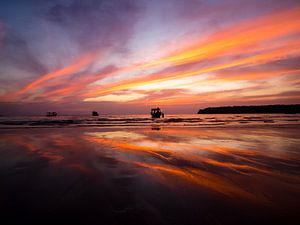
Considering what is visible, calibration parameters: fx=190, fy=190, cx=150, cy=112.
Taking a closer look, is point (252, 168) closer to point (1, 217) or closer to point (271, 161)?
point (271, 161)

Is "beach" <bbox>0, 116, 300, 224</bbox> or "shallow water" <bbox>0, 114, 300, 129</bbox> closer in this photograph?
"beach" <bbox>0, 116, 300, 224</bbox>

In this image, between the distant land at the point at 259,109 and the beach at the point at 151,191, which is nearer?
the beach at the point at 151,191

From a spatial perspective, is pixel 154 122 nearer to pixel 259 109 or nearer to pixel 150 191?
pixel 150 191

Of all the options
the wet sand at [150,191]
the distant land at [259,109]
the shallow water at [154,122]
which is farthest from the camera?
the distant land at [259,109]

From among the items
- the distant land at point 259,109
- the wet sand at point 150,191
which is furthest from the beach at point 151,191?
the distant land at point 259,109

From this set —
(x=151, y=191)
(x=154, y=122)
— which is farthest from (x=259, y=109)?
(x=151, y=191)

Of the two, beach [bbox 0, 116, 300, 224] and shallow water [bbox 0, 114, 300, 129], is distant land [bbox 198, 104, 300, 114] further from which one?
beach [bbox 0, 116, 300, 224]

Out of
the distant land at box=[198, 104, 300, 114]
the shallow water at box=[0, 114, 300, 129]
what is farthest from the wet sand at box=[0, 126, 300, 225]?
the distant land at box=[198, 104, 300, 114]

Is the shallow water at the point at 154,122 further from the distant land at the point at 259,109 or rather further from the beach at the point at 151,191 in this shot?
the distant land at the point at 259,109

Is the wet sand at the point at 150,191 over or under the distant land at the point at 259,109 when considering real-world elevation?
under

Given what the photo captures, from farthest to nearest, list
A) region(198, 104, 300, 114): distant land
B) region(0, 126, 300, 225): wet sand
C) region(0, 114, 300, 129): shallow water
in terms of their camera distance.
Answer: region(198, 104, 300, 114): distant land → region(0, 114, 300, 129): shallow water → region(0, 126, 300, 225): wet sand

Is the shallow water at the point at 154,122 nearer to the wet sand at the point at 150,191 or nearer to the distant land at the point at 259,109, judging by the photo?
the wet sand at the point at 150,191

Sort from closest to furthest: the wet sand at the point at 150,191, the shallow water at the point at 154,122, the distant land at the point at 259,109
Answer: the wet sand at the point at 150,191 < the shallow water at the point at 154,122 < the distant land at the point at 259,109

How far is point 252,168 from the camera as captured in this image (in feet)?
16.4
